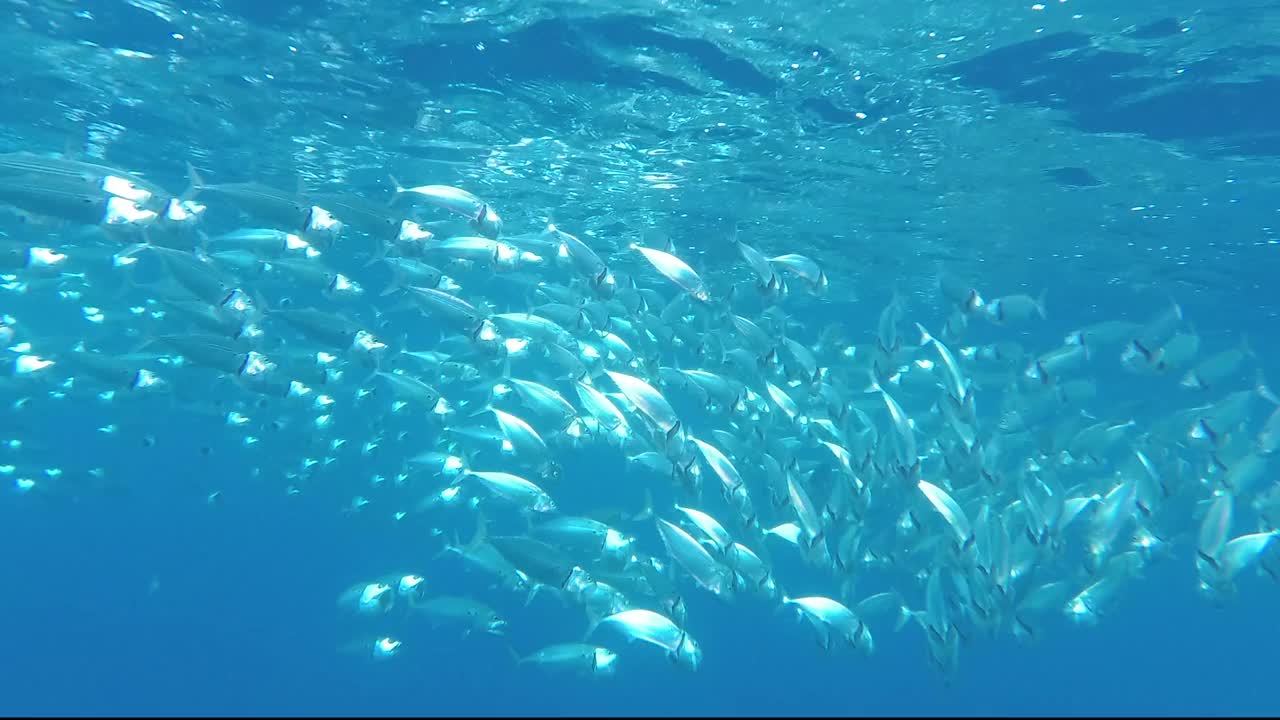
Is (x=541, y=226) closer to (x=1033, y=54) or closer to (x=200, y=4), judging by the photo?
(x=200, y=4)

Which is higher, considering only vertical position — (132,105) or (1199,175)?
(132,105)

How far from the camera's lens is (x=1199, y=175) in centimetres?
1406

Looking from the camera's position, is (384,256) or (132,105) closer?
(384,256)

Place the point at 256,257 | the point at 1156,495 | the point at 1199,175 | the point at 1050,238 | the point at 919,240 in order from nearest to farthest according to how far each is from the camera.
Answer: the point at 1156,495
the point at 256,257
the point at 1199,175
the point at 1050,238
the point at 919,240

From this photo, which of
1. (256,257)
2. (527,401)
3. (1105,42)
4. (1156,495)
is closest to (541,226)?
(256,257)

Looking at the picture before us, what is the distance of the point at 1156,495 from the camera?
8922 millimetres

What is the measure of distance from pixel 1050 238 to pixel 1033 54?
29.7 feet

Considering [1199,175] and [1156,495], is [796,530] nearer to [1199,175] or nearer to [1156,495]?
[1156,495]

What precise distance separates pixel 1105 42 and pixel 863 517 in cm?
812

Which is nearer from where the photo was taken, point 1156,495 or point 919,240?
point 1156,495

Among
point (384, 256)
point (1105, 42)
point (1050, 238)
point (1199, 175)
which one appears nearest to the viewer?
point (384, 256)

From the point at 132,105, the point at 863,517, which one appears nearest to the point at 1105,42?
the point at 863,517

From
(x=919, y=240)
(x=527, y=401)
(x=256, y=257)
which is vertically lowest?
(x=527, y=401)

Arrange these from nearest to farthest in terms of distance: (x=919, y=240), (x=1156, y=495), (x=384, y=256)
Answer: (x=1156, y=495) < (x=384, y=256) < (x=919, y=240)
